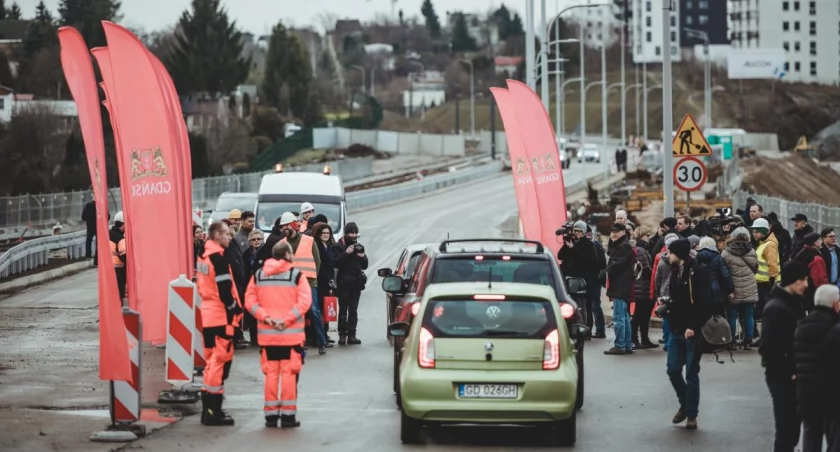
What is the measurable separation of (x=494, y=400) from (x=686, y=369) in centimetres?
241

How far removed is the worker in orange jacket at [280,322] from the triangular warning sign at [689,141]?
518 inches

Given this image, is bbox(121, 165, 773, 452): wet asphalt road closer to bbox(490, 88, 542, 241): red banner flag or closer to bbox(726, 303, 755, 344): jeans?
bbox(726, 303, 755, 344): jeans

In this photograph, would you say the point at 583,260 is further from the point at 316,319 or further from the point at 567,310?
the point at 567,310

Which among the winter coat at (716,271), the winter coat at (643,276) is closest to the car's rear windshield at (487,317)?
the winter coat at (716,271)

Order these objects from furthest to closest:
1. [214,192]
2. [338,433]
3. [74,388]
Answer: [214,192]
[74,388]
[338,433]

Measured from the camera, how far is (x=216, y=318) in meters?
13.9

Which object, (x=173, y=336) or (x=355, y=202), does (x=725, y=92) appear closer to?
(x=355, y=202)

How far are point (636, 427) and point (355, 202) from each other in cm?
4806

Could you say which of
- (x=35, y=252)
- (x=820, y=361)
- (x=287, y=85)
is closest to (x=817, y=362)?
(x=820, y=361)

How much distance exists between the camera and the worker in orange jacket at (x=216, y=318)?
13812 mm

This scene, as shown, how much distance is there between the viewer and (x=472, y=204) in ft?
213

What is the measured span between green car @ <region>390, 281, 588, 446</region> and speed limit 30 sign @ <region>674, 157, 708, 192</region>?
43.9ft

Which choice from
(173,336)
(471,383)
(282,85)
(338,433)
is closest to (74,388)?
(173,336)

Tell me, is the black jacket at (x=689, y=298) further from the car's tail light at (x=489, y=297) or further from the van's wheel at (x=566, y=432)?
the car's tail light at (x=489, y=297)
